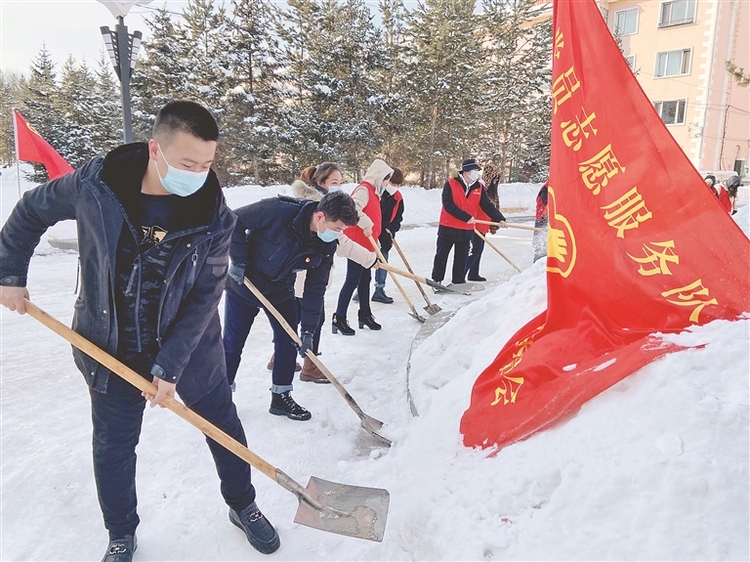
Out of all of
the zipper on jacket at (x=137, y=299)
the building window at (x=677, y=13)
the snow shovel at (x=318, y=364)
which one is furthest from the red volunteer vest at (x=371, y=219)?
the building window at (x=677, y=13)

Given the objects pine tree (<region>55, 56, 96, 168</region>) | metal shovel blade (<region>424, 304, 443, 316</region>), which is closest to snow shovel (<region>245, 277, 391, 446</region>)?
metal shovel blade (<region>424, 304, 443, 316</region>)

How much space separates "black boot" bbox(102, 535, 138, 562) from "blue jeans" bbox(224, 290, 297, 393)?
1311 mm

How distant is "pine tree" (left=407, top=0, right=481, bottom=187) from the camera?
736 inches

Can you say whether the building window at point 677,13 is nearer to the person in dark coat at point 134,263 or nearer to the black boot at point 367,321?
the black boot at point 367,321

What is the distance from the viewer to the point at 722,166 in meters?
22.4

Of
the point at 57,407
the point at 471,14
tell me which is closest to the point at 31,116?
the point at 471,14

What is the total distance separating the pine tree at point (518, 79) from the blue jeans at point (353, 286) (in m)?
18.2

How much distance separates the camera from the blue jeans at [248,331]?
3.23m

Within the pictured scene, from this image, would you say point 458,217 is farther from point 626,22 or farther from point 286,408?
point 626,22

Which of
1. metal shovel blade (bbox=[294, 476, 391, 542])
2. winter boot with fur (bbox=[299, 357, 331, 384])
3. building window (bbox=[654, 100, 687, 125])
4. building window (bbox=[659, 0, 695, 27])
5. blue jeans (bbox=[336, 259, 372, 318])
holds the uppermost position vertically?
building window (bbox=[659, 0, 695, 27])

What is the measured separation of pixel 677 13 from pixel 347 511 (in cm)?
2820

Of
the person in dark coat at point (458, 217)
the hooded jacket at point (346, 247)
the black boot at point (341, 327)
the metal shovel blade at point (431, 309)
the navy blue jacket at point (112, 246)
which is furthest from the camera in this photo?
the person in dark coat at point (458, 217)

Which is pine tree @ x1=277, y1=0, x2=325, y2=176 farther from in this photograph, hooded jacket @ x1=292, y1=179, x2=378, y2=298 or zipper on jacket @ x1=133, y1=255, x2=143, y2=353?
zipper on jacket @ x1=133, y1=255, x2=143, y2=353

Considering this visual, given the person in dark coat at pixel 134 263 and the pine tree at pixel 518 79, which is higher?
the pine tree at pixel 518 79
